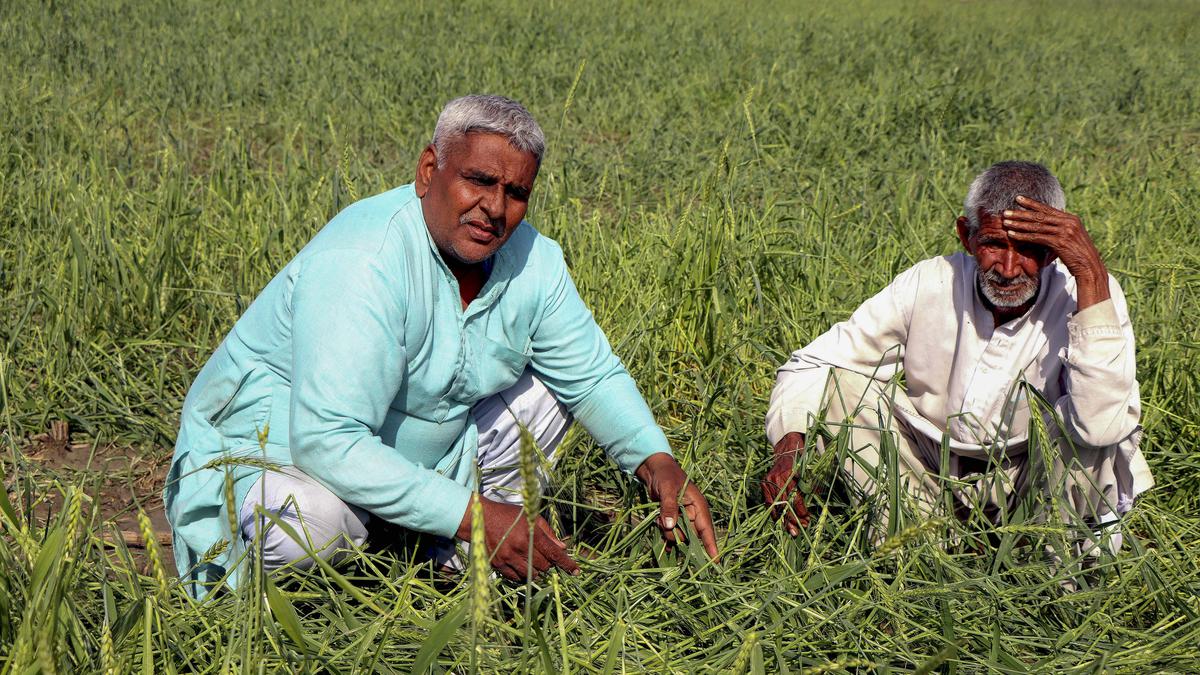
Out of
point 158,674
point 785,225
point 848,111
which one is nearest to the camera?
point 158,674

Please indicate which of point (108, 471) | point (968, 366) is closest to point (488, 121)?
point (968, 366)

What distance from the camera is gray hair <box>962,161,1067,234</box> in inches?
87.0

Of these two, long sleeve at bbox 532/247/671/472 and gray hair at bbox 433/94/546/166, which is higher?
gray hair at bbox 433/94/546/166

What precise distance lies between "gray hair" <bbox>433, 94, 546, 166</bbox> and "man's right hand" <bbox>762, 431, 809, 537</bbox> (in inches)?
33.9

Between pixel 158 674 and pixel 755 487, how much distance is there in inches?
56.7

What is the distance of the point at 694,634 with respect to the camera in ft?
6.49

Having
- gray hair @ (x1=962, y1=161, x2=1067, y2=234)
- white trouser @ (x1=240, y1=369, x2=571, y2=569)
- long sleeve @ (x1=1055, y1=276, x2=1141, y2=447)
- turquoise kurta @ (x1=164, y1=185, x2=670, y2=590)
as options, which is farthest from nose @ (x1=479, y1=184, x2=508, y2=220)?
long sleeve @ (x1=1055, y1=276, x2=1141, y2=447)

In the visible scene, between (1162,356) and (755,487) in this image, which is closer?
(755,487)

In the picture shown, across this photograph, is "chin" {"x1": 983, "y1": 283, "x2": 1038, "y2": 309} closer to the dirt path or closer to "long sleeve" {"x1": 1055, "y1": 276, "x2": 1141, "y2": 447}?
"long sleeve" {"x1": 1055, "y1": 276, "x2": 1141, "y2": 447}

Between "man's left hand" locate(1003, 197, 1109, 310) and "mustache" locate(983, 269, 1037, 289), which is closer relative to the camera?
"man's left hand" locate(1003, 197, 1109, 310)

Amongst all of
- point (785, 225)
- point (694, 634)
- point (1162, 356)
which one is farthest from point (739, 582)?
point (785, 225)

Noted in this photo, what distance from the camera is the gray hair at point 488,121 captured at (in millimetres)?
2031

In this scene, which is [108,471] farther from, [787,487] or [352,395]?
[787,487]

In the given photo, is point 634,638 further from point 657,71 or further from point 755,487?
point 657,71
